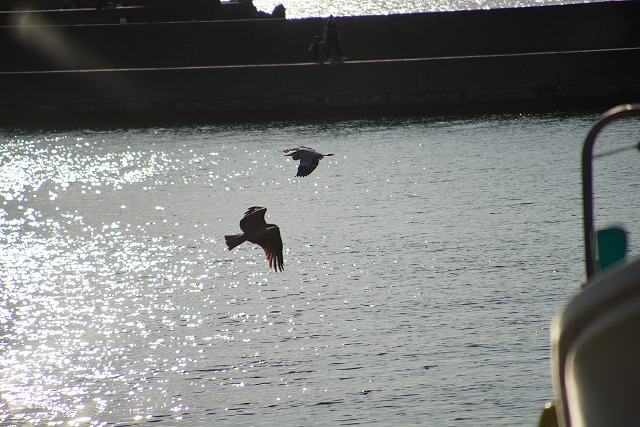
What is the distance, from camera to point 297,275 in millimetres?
16000

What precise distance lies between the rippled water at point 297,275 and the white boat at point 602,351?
7.28 m

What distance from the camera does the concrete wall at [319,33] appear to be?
3275 cm

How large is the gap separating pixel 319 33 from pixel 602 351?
1192 inches

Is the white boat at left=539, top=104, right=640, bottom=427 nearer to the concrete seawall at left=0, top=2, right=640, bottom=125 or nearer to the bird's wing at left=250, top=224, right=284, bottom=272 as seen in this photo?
the bird's wing at left=250, top=224, right=284, bottom=272

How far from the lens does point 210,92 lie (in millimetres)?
30141

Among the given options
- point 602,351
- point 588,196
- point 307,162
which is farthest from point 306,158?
point 602,351

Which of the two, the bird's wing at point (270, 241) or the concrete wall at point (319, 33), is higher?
the bird's wing at point (270, 241)

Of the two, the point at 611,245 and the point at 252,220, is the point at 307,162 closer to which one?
the point at 252,220

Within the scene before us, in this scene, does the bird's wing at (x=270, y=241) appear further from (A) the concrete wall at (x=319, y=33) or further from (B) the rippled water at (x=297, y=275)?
(A) the concrete wall at (x=319, y=33)

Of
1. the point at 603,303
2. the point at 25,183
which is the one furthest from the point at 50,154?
the point at 603,303

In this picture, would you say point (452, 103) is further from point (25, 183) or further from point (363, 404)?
point (363, 404)

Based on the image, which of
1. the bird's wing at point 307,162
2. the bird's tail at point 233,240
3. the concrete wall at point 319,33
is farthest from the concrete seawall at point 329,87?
the bird's tail at point 233,240

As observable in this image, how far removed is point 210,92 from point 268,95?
1526mm

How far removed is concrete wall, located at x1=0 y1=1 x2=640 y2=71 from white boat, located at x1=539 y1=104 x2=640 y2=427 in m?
29.6
